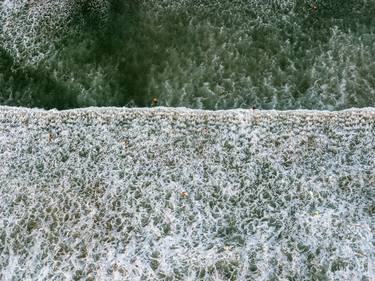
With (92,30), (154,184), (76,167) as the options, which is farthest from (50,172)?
(92,30)

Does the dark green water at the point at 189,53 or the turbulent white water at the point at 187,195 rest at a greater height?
the dark green water at the point at 189,53

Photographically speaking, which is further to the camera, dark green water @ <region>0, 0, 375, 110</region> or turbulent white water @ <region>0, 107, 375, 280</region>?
dark green water @ <region>0, 0, 375, 110</region>

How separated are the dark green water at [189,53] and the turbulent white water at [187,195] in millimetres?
1166

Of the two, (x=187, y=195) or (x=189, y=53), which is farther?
(x=189, y=53)

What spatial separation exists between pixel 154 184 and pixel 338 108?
4558mm

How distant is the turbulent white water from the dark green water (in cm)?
117

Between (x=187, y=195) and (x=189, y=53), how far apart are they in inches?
173

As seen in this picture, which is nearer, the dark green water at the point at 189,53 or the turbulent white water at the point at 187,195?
the turbulent white water at the point at 187,195

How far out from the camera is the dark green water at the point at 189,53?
1191 centimetres

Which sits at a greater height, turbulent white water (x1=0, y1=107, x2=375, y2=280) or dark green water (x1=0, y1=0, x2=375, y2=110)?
dark green water (x1=0, y1=0, x2=375, y2=110)

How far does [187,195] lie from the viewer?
9.67 meters

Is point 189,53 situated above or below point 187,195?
above

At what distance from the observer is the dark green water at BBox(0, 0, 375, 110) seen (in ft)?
39.1

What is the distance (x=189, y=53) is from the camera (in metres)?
12.7
